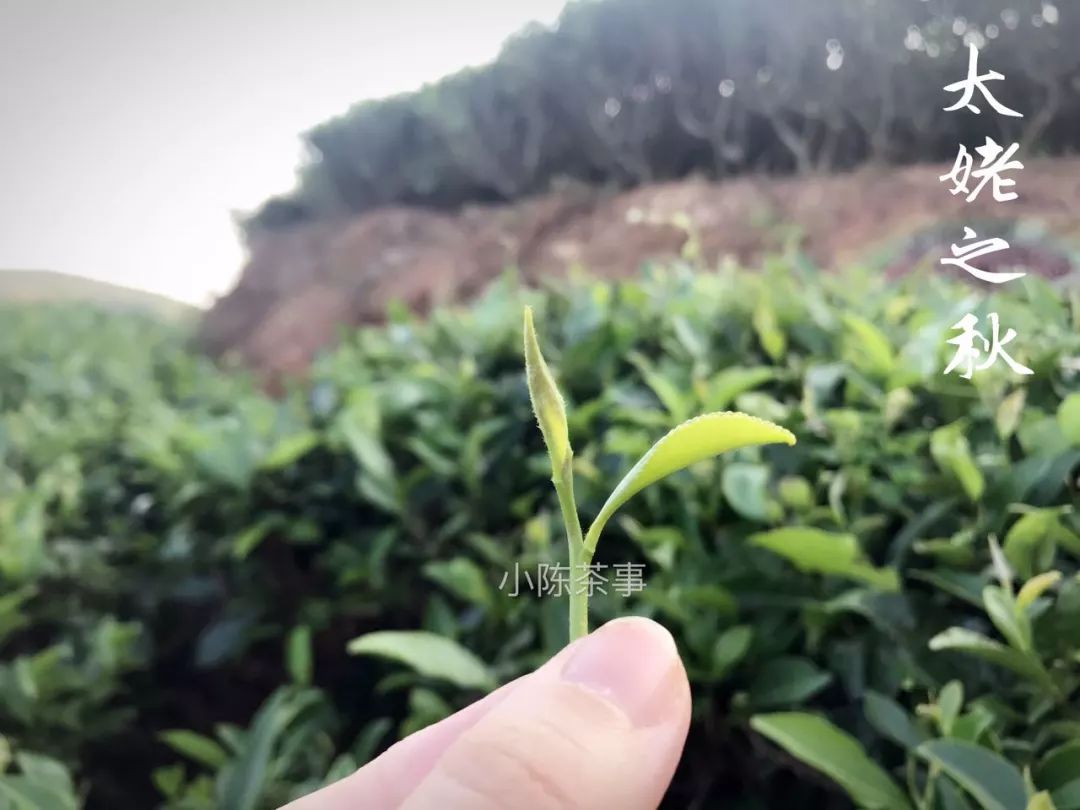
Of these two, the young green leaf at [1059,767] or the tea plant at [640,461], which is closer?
the tea plant at [640,461]

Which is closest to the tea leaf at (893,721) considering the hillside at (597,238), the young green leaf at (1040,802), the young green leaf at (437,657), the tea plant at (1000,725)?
the tea plant at (1000,725)

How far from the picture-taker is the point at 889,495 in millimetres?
620

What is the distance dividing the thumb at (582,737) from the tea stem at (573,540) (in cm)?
3

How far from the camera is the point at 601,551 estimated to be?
30.0 inches

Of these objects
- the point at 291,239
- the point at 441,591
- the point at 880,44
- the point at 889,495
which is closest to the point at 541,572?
the point at 441,591

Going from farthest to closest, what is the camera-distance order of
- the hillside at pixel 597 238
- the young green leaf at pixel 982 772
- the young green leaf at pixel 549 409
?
1. the hillside at pixel 597 238
2. the young green leaf at pixel 982 772
3. the young green leaf at pixel 549 409

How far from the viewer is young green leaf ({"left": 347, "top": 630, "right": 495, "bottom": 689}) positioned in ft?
2.01

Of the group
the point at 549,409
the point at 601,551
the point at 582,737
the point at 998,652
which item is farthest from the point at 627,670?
the point at 601,551

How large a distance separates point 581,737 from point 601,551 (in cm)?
41

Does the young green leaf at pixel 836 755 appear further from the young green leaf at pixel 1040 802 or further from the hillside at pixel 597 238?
the hillside at pixel 597 238

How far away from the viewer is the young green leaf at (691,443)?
1.02ft

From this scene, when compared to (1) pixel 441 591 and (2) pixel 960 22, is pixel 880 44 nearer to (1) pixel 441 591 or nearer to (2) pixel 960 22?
(2) pixel 960 22

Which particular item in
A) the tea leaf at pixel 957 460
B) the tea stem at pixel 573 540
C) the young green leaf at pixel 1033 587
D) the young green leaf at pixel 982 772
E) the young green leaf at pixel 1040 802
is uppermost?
the tea stem at pixel 573 540

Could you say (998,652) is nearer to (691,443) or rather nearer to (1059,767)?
(1059,767)
